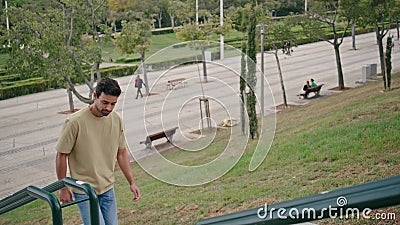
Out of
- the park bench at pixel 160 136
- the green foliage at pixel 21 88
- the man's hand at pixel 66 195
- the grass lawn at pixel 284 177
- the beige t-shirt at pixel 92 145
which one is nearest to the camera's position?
the man's hand at pixel 66 195

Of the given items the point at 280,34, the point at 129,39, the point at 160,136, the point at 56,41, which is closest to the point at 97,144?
the point at 160,136

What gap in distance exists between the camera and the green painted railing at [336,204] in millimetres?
1279

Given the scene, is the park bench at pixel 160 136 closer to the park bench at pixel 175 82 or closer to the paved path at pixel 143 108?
the paved path at pixel 143 108

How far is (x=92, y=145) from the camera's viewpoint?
372cm

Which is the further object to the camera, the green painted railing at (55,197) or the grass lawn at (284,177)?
the grass lawn at (284,177)

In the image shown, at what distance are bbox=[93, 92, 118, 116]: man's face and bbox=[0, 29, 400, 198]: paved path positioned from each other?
132 inches

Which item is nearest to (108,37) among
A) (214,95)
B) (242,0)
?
(214,95)

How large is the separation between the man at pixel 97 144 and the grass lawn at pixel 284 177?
0.88 metres

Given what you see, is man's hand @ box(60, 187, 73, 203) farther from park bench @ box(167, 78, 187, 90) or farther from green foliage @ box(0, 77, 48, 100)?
green foliage @ box(0, 77, 48, 100)

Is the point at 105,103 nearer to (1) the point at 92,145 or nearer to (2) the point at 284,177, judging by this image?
(1) the point at 92,145

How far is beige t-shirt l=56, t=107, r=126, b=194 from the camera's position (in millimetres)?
3648

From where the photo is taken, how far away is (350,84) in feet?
72.4

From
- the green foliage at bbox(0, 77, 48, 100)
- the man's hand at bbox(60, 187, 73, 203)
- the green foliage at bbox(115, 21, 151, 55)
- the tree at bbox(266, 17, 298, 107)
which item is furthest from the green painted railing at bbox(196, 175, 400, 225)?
the green foliage at bbox(0, 77, 48, 100)

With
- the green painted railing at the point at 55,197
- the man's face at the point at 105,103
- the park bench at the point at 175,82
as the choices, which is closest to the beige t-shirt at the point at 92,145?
the man's face at the point at 105,103
